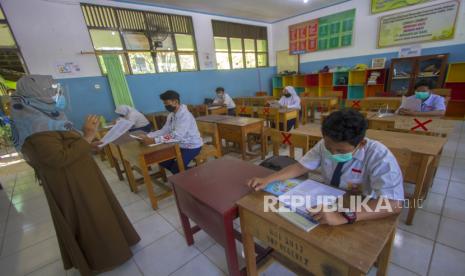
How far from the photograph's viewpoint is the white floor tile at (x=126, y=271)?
165 centimetres

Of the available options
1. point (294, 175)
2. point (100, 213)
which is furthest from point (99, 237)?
point (294, 175)

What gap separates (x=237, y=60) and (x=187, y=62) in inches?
77.8

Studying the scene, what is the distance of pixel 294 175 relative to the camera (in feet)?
4.04

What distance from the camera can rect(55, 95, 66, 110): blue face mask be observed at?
133 cm

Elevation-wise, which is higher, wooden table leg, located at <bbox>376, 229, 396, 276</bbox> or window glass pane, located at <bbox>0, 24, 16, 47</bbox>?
window glass pane, located at <bbox>0, 24, 16, 47</bbox>

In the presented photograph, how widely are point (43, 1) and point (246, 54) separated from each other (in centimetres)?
540

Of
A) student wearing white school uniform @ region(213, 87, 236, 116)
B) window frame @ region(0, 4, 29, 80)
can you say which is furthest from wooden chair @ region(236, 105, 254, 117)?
window frame @ region(0, 4, 29, 80)

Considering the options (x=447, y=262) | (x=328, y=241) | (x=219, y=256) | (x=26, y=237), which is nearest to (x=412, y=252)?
(x=447, y=262)

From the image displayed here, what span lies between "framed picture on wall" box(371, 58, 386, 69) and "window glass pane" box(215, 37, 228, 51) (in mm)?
4371

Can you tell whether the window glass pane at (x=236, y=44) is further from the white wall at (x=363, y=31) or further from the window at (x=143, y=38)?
the white wall at (x=363, y=31)

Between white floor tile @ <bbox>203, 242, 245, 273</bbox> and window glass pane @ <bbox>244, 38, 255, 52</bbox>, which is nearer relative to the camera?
white floor tile @ <bbox>203, 242, 245, 273</bbox>

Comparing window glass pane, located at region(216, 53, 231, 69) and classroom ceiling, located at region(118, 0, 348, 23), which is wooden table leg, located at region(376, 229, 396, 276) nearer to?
classroom ceiling, located at region(118, 0, 348, 23)

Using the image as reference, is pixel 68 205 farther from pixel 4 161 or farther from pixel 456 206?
pixel 4 161

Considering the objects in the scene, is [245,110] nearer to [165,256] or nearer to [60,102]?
[165,256]
